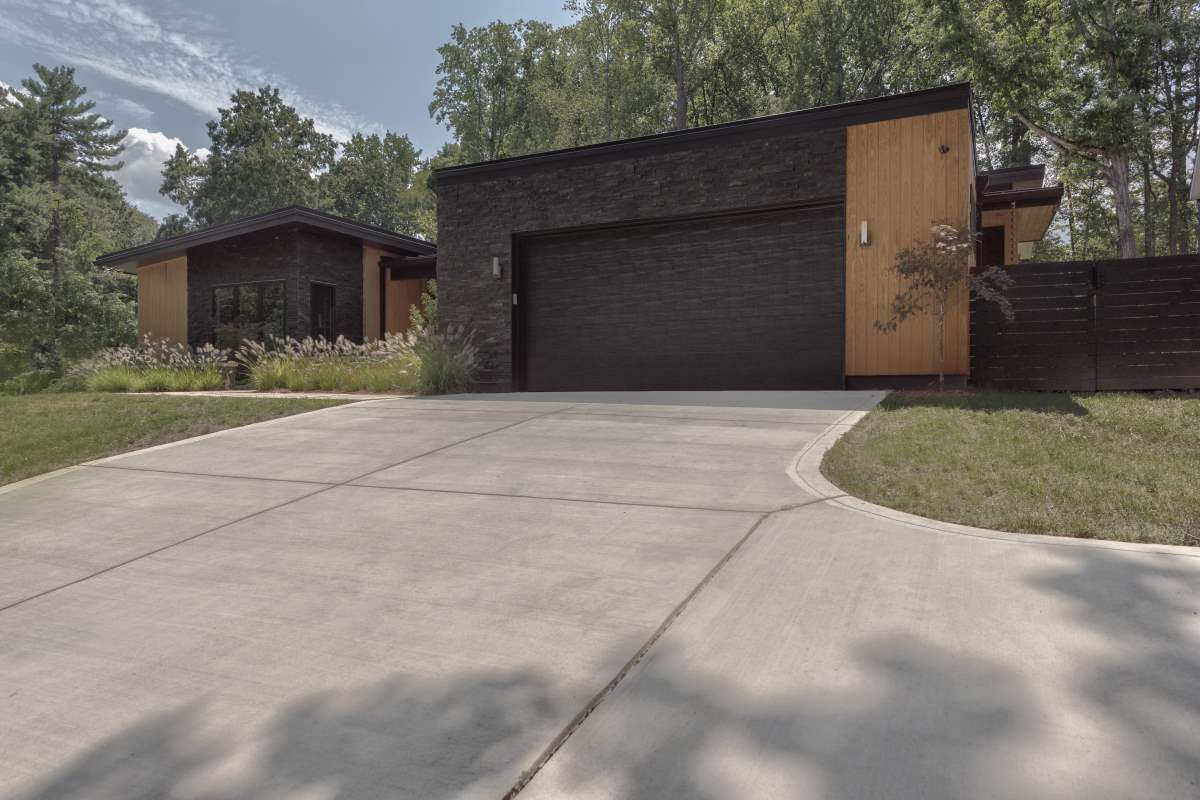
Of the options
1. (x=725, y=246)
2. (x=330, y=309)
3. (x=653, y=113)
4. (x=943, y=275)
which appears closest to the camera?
(x=943, y=275)

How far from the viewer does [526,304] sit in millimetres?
12422

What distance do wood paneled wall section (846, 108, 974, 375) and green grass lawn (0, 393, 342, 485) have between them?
7.38 metres

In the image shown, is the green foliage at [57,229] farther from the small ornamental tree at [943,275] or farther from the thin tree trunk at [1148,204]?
the thin tree trunk at [1148,204]

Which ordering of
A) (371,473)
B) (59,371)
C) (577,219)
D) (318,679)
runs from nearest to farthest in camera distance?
1. (318,679)
2. (371,473)
3. (577,219)
4. (59,371)

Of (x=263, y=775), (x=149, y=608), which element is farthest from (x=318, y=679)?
(x=149, y=608)

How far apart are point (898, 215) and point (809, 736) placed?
903 cm

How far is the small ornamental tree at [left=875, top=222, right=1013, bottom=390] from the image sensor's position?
329 inches

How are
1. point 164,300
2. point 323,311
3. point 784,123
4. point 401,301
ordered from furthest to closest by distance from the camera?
point 401,301 < point 164,300 < point 323,311 < point 784,123

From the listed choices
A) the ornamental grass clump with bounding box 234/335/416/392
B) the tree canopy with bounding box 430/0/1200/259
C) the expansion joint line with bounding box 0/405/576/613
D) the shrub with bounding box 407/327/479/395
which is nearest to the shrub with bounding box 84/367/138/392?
the ornamental grass clump with bounding box 234/335/416/392

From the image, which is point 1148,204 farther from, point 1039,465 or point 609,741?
point 609,741

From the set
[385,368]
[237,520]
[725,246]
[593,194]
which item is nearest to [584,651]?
[237,520]

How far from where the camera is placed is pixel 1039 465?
480cm

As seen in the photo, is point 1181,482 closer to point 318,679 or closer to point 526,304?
point 318,679

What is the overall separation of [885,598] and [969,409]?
4.93 m
